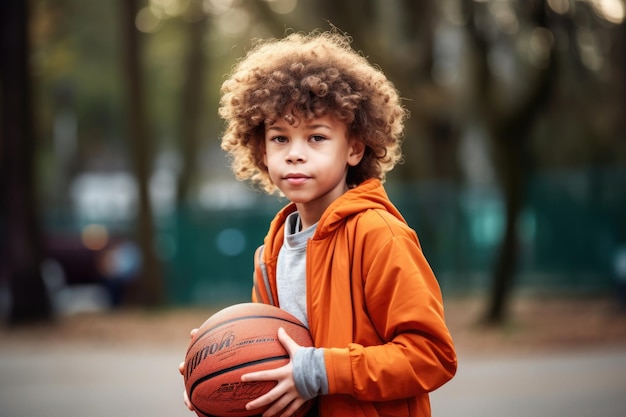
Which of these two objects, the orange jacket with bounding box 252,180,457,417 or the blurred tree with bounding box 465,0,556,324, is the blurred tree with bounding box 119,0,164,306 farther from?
the orange jacket with bounding box 252,180,457,417

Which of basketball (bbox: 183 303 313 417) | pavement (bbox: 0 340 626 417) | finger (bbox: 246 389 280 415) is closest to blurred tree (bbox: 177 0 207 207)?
pavement (bbox: 0 340 626 417)

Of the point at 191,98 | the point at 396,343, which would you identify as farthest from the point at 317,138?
the point at 191,98

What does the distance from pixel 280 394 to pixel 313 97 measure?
104cm

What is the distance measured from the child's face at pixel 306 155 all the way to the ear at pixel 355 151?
8 cm

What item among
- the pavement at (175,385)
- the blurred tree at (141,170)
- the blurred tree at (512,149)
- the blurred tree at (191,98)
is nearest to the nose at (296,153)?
the pavement at (175,385)

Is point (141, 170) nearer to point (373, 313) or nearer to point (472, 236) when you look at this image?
point (472, 236)

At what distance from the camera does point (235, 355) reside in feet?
10.3

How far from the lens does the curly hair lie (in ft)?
10.6

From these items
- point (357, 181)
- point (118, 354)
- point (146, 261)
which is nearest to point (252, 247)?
point (146, 261)

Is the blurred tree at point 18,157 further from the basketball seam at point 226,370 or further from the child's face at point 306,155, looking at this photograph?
the child's face at point 306,155

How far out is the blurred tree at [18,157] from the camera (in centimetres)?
1325

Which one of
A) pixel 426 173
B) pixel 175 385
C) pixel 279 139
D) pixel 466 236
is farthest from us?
pixel 426 173

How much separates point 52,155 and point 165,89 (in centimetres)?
921

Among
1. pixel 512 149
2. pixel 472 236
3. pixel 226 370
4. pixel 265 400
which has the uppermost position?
pixel 512 149
